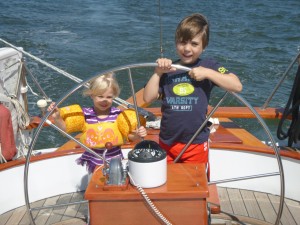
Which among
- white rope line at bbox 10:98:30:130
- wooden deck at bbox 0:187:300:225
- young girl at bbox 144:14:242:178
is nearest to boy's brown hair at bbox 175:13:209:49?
young girl at bbox 144:14:242:178

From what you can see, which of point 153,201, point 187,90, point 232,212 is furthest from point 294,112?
point 153,201

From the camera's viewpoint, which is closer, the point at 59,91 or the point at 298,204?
the point at 298,204

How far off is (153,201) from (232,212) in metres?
0.97

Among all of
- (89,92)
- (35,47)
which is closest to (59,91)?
(35,47)

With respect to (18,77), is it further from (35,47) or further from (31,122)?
(35,47)

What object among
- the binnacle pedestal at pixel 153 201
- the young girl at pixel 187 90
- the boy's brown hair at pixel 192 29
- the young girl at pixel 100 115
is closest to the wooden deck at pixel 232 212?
the young girl at pixel 100 115

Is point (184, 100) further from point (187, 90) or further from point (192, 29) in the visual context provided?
point (192, 29)

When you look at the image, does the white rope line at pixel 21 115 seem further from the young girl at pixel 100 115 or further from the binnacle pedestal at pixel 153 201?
the binnacle pedestal at pixel 153 201

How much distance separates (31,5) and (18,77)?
11.8 metres

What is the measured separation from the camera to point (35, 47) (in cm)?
1048

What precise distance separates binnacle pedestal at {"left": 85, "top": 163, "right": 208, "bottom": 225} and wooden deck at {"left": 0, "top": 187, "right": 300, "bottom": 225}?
64cm

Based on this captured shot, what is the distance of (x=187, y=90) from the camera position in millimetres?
2076

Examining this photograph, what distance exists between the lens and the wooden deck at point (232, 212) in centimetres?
259

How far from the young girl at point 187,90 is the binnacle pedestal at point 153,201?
272mm
